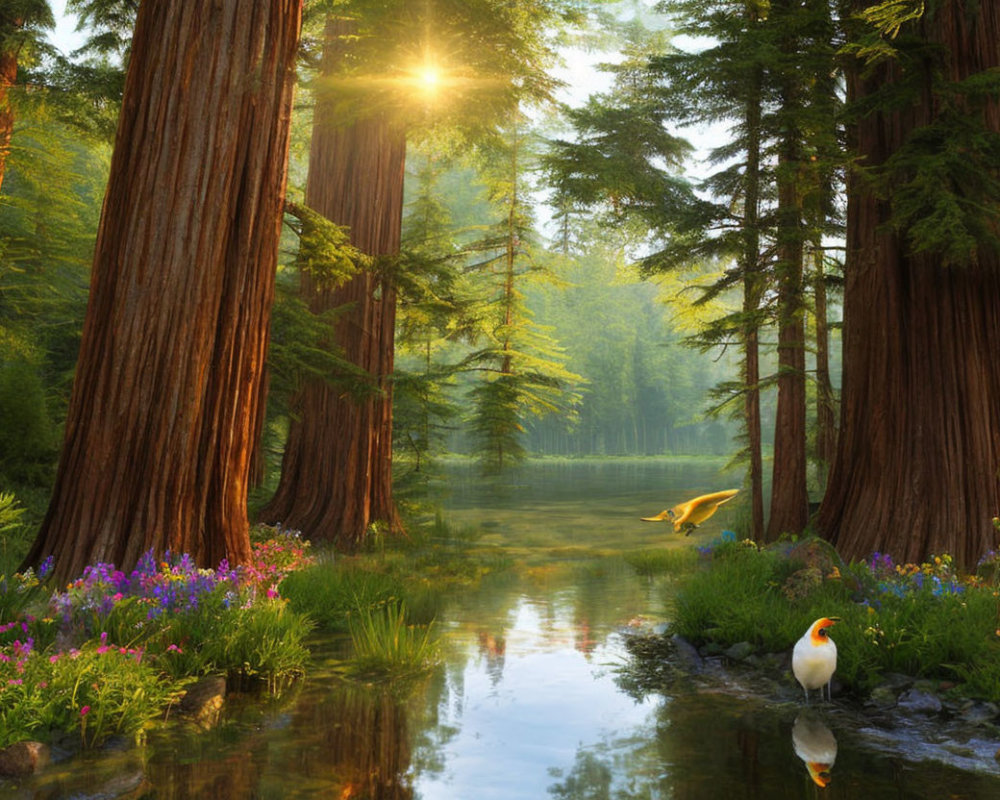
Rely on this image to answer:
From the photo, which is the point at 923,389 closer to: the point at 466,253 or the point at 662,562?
the point at 662,562

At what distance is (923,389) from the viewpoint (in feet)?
26.2

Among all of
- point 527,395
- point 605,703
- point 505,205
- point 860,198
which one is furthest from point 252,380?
point 505,205

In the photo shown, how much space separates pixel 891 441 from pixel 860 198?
9.46ft

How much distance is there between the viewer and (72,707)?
3.71 m

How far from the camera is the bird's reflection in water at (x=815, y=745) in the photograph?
12.3 ft

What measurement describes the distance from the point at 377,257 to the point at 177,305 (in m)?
4.18

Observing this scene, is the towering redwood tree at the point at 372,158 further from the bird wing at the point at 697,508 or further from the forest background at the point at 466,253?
the bird wing at the point at 697,508

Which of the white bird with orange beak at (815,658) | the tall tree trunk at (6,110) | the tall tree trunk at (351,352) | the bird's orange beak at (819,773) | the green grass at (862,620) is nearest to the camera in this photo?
the bird's orange beak at (819,773)

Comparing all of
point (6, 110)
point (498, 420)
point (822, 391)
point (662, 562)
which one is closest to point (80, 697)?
point (662, 562)

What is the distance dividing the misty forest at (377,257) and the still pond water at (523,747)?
1.18m

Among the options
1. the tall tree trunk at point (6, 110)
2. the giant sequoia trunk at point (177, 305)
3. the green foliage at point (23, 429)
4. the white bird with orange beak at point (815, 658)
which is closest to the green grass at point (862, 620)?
the white bird with orange beak at point (815, 658)

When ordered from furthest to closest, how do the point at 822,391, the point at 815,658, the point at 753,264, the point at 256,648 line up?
the point at 822,391, the point at 753,264, the point at 256,648, the point at 815,658

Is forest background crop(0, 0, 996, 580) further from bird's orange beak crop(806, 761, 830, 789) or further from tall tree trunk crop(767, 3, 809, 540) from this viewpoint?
bird's orange beak crop(806, 761, 830, 789)

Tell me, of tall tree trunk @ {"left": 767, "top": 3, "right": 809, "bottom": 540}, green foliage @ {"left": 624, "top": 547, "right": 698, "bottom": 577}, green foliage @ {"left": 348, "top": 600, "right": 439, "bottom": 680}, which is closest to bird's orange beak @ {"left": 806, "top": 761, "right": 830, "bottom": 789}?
green foliage @ {"left": 348, "top": 600, "right": 439, "bottom": 680}
